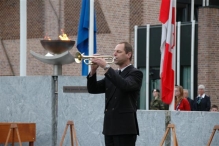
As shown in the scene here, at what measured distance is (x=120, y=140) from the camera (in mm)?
8852

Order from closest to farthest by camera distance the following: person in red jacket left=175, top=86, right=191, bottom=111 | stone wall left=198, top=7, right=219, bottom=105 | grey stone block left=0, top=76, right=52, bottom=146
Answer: grey stone block left=0, top=76, right=52, bottom=146
person in red jacket left=175, top=86, right=191, bottom=111
stone wall left=198, top=7, right=219, bottom=105

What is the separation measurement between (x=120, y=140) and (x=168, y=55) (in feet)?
17.8

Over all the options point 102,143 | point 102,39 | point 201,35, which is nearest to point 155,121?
point 102,143

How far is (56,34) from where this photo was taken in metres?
31.2

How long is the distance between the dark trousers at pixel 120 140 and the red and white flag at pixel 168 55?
4974 millimetres

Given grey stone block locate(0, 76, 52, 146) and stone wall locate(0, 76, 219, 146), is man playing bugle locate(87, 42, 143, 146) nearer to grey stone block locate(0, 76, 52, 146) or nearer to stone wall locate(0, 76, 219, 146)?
stone wall locate(0, 76, 219, 146)

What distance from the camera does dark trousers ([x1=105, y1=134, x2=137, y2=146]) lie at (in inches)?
348

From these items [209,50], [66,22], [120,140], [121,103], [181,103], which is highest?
[66,22]

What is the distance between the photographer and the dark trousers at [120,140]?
884cm

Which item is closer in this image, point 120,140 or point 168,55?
point 120,140

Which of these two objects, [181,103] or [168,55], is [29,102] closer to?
[168,55]

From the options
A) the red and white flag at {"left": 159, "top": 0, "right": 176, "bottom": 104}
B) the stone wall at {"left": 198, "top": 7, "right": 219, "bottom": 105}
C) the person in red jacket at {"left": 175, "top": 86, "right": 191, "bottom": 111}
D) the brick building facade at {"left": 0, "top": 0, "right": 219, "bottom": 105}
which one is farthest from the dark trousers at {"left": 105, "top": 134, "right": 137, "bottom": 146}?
the brick building facade at {"left": 0, "top": 0, "right": 219, "bottom": 105}

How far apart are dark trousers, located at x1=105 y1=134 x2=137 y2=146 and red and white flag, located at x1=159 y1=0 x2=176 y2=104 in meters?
4.97

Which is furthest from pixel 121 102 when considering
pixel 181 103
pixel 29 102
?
pixel 181 103
